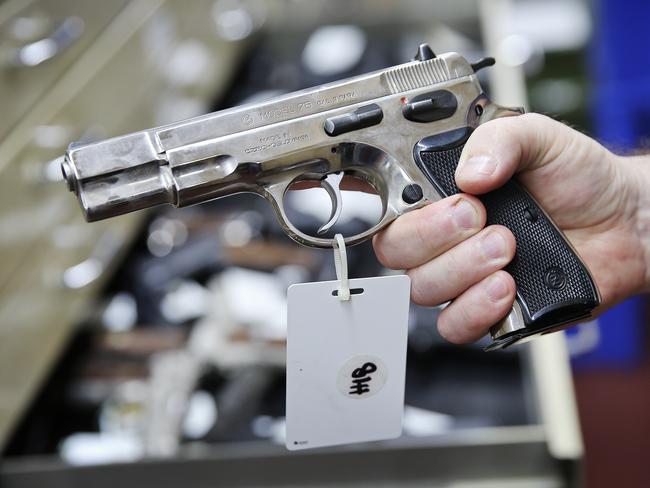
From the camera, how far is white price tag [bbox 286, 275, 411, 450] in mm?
708

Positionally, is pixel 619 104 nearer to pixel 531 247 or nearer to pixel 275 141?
pixel 531 247

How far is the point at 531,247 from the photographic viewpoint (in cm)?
77

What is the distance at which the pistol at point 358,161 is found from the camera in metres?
0.70

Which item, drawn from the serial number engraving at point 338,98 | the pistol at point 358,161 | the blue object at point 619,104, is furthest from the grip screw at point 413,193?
the blue object at point 619,104

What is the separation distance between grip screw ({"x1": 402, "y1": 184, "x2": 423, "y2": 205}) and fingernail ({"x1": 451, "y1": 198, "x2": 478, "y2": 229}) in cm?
4

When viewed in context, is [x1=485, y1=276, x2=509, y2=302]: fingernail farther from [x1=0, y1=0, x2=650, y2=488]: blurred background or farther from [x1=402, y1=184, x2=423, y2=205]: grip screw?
[x1=0, y1=0, x2=650, y2=488]: blurred background

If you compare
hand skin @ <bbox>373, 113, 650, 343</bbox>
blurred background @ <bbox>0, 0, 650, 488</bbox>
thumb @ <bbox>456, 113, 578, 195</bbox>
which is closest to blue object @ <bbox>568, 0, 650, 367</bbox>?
blurred background @ <bbox>0, 0, 650, 488</bbox>

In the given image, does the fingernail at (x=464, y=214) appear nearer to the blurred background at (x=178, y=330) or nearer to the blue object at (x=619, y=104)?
the blurred background at (x=178, y=330)

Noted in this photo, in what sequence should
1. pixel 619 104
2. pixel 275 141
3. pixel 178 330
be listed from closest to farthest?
pixel 275 141 → pixel 178 330 → pixel 619 104

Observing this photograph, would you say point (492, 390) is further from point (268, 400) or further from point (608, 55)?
point (608, 55)

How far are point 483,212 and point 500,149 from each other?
64 millimetres

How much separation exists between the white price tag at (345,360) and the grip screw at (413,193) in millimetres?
89

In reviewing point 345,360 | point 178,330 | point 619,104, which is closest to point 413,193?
point 345,360

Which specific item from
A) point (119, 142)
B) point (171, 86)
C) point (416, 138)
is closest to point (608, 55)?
point (171, 86)
